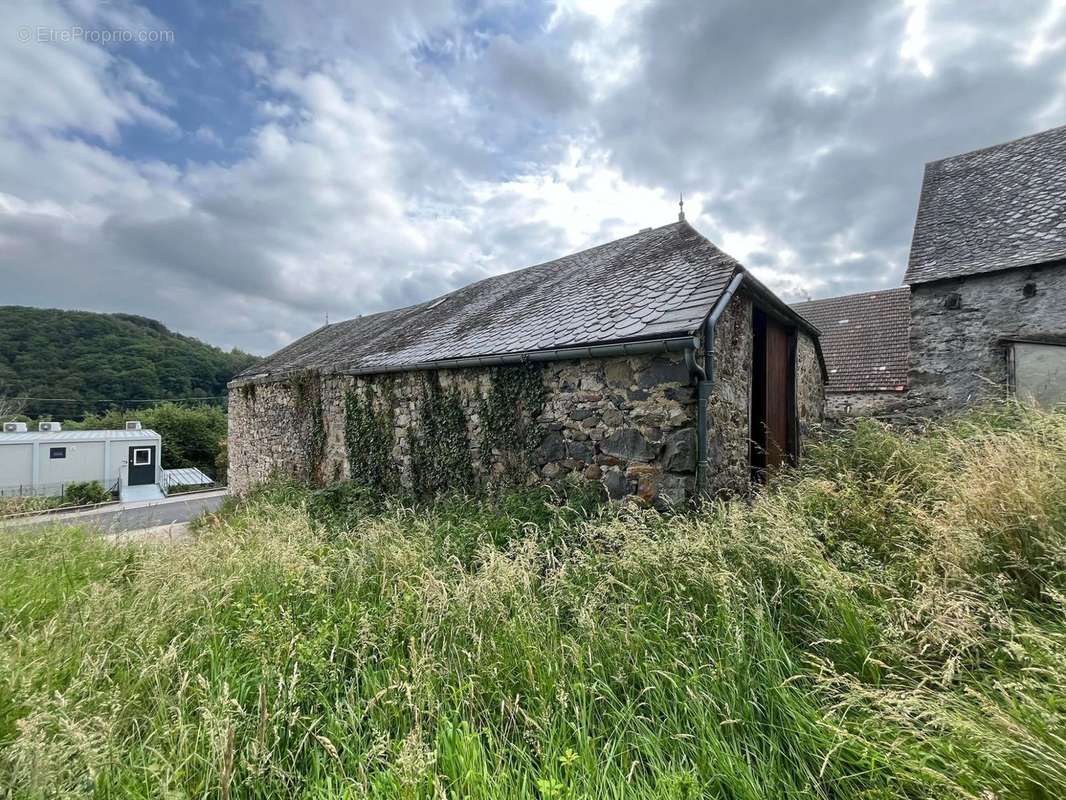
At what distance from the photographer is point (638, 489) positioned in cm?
488

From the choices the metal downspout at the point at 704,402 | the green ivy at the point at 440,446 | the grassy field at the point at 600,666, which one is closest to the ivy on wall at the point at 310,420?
the green ivy at the point at 440,446

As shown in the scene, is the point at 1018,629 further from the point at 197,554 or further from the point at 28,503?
the point at 28,503

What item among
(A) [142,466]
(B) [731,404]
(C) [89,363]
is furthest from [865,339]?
(C) [89,363]

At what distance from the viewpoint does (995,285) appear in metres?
8.45

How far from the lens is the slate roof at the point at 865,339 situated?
42.9 ft

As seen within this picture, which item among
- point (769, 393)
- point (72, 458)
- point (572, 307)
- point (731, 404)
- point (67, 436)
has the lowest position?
point (72, 458)

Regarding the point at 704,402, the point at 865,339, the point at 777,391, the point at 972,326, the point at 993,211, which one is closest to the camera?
the point at 704,402

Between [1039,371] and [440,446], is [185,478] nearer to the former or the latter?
[440,446]

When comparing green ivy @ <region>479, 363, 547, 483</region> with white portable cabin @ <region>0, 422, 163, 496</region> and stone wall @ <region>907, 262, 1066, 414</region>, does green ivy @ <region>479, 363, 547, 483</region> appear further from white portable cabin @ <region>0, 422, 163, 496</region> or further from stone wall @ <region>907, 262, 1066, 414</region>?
white portable cabin @ <region>0, 422, 163, 496</region>

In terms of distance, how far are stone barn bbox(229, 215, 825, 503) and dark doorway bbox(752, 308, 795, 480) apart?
0.03 metres

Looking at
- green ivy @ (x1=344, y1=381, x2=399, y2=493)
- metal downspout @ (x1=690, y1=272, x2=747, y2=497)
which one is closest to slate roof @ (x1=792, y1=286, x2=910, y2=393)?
metal downspout @ (x1=690, y1=272, x2=747, y2=497)

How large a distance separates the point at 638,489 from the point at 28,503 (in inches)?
328

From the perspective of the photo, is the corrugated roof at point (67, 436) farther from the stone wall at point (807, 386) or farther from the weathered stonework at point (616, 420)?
the stone wall at point (807, 386)

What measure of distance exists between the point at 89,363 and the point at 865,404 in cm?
4602
